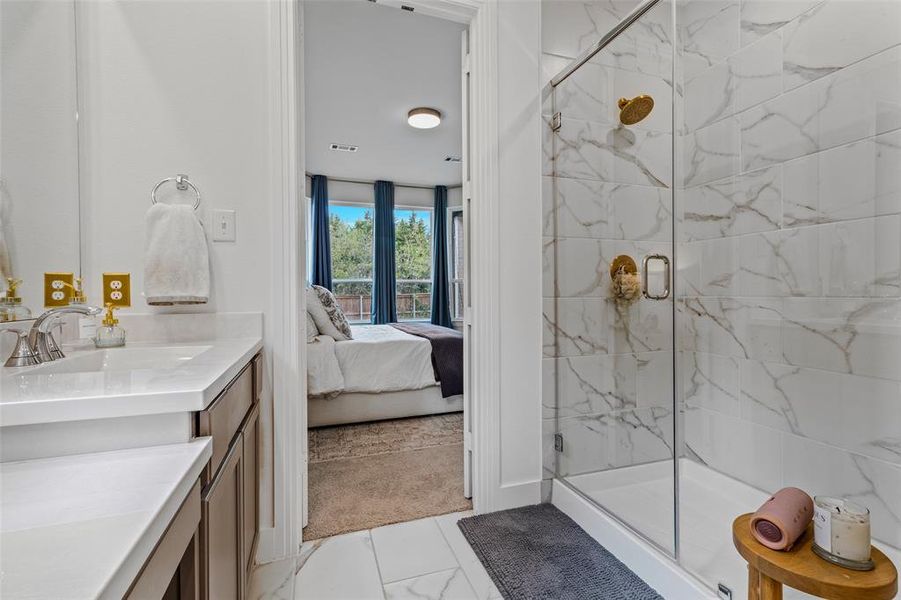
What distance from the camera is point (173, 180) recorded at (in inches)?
60.9

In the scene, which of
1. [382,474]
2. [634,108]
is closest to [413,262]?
[382,474]

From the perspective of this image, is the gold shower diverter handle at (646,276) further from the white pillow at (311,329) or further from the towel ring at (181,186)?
the white pillow at (311,329)

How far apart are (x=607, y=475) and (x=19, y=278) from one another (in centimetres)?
221

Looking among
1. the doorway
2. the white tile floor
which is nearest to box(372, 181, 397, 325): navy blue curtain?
the doorway

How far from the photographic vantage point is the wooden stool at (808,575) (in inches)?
35.2

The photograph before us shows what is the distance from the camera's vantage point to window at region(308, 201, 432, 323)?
238 inches

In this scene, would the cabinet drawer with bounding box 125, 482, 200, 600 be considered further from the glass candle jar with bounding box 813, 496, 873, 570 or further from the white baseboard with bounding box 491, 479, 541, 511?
the white baseboard with bounding box 491, 479, 541, 511

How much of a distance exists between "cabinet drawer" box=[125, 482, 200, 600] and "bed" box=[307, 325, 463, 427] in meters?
2.36

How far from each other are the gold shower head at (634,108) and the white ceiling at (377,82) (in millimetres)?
1159

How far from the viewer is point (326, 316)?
3457 millimetres

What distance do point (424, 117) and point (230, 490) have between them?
3481mm

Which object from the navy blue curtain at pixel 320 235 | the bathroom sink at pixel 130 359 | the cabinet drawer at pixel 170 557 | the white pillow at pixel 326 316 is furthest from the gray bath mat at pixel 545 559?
the navy blue curtain at pixel 320 235

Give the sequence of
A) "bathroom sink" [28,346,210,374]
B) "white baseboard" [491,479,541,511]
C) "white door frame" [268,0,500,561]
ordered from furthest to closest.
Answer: "white baseboard" [491,479,541,511] < "white door frame" [268,0,500,561] < "bathroom sink" [28,346,210,374]

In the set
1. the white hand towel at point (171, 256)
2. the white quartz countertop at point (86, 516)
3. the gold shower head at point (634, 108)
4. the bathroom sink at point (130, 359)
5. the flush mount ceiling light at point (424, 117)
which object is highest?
the flush mount ceiling light at point (424, 117)
